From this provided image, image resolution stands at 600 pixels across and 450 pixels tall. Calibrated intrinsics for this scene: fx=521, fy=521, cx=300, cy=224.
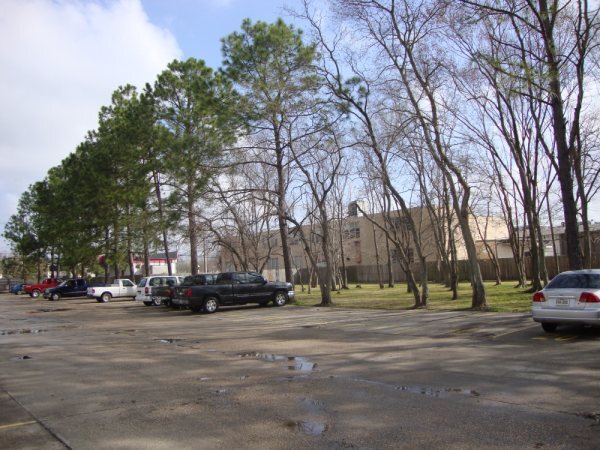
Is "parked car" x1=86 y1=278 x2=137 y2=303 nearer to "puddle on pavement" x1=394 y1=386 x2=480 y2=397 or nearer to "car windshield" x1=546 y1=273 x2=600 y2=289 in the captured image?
"car windshield" x1=546 y1=273 x2=600 y2=289

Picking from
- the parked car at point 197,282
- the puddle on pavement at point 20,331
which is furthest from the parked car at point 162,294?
the puddle on pavement at point 20,331

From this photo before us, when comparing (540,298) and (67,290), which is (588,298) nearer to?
(540,298)

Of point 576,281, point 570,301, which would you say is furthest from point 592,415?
point 576,281

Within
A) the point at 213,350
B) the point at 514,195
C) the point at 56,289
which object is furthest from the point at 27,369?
the point at 56,289

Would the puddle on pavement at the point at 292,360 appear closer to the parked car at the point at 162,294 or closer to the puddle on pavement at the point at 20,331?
the puddle on pavement at the point at 20,331

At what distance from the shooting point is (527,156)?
89.0ft

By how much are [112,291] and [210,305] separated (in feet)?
64.2

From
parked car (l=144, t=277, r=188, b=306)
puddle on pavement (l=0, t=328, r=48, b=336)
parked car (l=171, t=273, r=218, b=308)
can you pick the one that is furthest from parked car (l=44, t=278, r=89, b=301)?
puddle on pavement (l=0, t=328, r=48, b=336)

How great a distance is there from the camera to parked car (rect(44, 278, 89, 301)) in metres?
44.8

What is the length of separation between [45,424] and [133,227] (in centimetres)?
3095

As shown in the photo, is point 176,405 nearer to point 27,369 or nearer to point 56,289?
point 27,369

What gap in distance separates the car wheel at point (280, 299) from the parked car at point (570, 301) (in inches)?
585

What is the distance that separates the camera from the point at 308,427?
574 cm

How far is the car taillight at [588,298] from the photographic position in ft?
37.7
